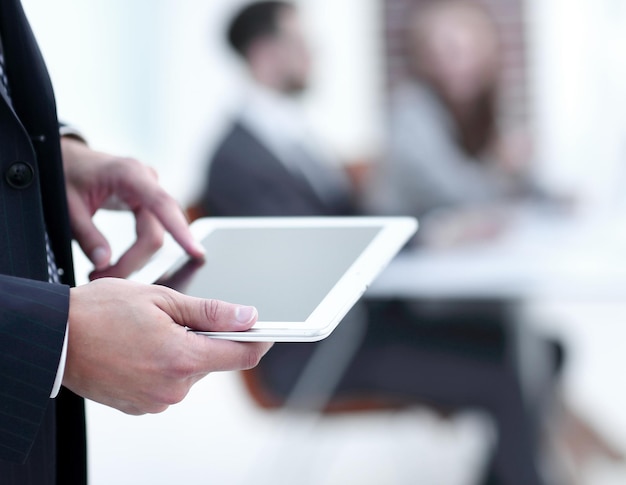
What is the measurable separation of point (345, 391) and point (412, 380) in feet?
0.57

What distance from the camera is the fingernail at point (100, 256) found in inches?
41.4

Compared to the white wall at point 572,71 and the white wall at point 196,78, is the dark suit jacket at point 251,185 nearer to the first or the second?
the white wall at point 196,78

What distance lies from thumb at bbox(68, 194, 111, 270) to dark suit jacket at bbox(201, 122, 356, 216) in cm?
123

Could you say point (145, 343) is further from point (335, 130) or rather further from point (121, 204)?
point (335, 130)

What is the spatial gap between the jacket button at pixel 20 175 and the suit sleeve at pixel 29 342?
138mm

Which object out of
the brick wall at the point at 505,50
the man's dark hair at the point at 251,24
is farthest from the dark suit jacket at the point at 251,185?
the brick wall at the point at 505,50

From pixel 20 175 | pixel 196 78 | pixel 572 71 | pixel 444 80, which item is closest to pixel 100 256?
pixel 20 175

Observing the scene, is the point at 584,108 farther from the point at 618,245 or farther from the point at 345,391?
the point at 345,391

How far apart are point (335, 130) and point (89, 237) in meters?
4.24

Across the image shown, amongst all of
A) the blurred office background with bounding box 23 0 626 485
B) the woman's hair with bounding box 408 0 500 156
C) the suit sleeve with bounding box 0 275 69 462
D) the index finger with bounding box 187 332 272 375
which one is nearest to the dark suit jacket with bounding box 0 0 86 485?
the suit sleeve with bounding box 0 275 69 462

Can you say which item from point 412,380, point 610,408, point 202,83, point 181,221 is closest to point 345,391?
point 412,380

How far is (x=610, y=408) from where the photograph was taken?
10.1 feet

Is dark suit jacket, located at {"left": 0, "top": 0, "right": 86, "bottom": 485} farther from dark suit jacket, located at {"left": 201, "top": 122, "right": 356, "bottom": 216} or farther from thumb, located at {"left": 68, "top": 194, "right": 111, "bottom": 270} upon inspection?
dark suit jacket, located at {"left": 201, "top": 122, "right": 356, "bottom": 216}

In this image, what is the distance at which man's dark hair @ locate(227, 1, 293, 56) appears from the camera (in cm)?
292
